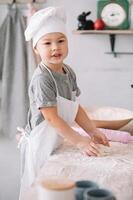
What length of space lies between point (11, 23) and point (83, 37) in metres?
0.44

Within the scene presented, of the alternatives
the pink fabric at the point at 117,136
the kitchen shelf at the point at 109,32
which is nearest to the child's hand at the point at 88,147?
the pink fabric at the point at 117,136

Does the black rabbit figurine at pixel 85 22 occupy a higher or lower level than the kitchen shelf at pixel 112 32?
higher

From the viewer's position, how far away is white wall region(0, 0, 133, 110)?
7.52 feet

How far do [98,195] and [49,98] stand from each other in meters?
0.73

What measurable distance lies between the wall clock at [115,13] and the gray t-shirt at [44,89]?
0.67 metres

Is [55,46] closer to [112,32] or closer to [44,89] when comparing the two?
[44,89]

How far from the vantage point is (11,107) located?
7.82 ft

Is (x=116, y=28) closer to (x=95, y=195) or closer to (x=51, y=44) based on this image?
(x=51, y=44)

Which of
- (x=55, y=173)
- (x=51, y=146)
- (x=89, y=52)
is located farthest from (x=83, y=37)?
(x=55, y=173)

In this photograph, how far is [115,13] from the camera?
2174 millimetres

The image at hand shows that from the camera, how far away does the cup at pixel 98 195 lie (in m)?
0.75

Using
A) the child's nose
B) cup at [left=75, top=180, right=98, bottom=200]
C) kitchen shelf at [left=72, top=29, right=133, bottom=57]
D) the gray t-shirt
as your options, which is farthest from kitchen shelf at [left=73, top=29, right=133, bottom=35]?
cup at [left=75, top=180, right=98, bottom=200]

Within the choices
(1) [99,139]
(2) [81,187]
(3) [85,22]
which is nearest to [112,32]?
(3) [85,22]

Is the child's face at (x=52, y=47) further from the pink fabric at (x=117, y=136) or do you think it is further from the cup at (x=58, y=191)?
the cup at (x=58, y=191)
